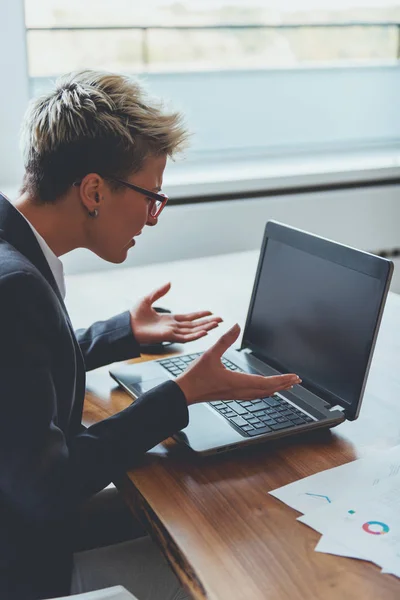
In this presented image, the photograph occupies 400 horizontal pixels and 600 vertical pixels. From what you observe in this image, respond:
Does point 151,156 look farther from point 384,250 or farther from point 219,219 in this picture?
point 384,250

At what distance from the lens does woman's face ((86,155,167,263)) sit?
1.20 metres

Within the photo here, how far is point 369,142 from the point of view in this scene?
3039 millimetres

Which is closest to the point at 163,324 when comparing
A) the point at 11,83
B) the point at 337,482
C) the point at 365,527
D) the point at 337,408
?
the point at 337,408

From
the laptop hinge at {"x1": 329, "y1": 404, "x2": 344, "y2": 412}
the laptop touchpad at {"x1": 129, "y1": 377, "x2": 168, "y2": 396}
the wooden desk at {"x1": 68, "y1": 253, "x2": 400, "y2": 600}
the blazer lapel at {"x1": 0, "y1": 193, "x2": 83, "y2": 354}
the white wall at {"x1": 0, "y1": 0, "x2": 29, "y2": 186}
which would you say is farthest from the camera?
the white wall at {"x1": 0, "y1": 0, "x2": 29, "y2": 186}

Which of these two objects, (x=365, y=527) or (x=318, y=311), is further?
(x=318, y=311)

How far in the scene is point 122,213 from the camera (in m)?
1.23

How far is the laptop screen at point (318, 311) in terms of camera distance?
1.14 metres

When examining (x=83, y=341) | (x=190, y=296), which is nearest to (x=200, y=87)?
(x=190, y=296)

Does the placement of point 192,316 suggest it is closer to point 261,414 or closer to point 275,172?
point 261,414

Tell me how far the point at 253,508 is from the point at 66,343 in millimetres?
337

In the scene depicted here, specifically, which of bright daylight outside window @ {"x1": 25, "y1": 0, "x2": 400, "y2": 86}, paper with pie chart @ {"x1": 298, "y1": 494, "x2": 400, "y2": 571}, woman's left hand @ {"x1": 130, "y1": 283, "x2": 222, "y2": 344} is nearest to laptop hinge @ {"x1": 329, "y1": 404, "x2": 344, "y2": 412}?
paper with pie chart @ {"x1": 298, "y1": 494, "x2": 400, "y2": 571}

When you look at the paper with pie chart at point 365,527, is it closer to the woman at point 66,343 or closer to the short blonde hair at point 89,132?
the woman at point 66,343

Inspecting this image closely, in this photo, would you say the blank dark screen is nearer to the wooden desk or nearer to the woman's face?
the wooden desk

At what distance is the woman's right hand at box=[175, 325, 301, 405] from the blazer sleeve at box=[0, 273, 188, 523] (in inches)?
4.4
